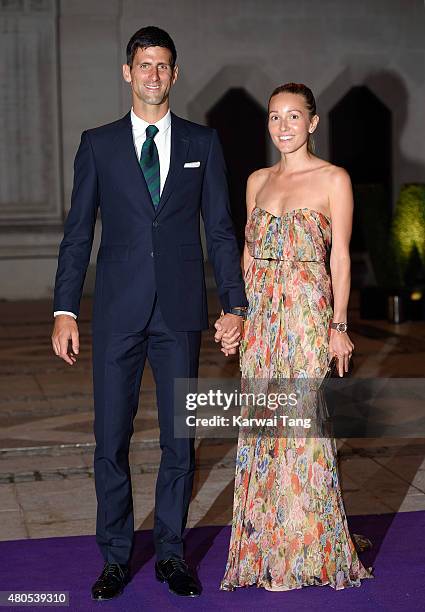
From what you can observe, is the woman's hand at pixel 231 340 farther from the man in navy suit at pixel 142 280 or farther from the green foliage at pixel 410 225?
the green foliage at pixel 410 225

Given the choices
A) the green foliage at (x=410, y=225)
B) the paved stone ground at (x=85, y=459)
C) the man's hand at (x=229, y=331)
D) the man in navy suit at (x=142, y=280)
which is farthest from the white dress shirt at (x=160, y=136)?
the green foliage at (x=410, y=225)

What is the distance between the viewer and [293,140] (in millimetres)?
4059

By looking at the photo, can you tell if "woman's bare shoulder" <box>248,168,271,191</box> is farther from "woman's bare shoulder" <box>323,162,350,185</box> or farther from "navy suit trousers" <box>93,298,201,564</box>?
"navy suit trousers" <box>93,298,201,564</box>

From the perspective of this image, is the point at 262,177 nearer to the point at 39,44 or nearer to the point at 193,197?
the point at 193,197

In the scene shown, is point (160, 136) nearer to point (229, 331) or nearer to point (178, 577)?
point (229, 331)

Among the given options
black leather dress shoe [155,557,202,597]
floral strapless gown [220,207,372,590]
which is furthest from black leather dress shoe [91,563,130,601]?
floral strapless gown [220,207,372,590]

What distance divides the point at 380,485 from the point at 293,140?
2154 mm

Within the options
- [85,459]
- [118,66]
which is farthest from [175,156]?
[118,66]

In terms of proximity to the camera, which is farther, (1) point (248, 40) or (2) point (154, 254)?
(1) point (248, 40)

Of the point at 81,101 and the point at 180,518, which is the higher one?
the point at 81,101

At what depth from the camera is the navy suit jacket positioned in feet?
12.9

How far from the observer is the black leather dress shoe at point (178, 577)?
→ 393 cm

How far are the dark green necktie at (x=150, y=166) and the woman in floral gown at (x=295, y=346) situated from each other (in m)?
0.42

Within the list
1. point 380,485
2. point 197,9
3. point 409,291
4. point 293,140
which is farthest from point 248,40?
point 293,140
